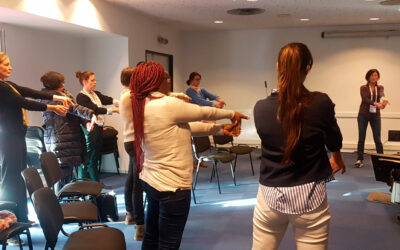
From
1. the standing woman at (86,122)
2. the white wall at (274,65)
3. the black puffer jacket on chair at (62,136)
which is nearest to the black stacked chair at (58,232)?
the black puffer jacket on chair at (62,136)

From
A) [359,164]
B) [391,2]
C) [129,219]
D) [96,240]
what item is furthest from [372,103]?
[96,240]

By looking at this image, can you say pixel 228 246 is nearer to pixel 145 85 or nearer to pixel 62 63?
pixel 145 85

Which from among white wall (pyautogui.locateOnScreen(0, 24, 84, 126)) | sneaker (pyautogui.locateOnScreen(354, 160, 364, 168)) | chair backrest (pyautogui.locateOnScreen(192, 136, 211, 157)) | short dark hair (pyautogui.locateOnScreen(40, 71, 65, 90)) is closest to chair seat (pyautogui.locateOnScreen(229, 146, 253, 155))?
chair backrest (pyautogui.locateOnScreen(192, 136, 211, 157))

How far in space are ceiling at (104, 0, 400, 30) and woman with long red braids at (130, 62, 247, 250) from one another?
3.85 meters

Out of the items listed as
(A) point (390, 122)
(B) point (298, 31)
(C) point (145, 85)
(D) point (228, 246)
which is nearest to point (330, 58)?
(B) point (298, 31)

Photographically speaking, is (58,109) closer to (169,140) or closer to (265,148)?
(169,140)

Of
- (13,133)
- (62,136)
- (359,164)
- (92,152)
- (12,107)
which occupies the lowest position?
(359,164)

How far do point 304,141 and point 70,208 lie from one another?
191cm

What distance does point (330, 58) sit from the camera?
26.3ft

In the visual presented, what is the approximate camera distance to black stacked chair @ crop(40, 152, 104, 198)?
118 inches

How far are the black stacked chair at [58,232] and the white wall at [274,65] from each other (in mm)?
6587

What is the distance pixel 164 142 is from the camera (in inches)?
75.3

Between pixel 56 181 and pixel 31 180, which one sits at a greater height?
pixel 31 180

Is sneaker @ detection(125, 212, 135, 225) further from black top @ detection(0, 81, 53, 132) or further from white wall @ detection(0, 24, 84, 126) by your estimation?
white wall @ detection(0, 24, 84, 126)
